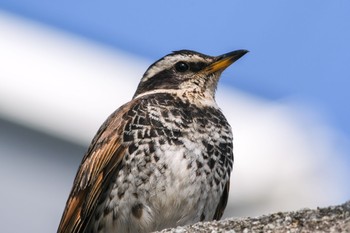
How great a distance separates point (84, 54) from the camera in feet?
55.2

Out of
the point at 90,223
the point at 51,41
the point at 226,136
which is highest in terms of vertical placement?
the point at 51,41

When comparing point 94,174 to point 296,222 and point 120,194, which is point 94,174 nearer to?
point 120,194

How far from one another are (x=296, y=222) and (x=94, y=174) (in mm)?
2399

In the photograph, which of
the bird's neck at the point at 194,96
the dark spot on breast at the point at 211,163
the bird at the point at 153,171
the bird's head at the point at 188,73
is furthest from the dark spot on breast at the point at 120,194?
the bird's head at the point at 188,73

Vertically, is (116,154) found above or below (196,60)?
below

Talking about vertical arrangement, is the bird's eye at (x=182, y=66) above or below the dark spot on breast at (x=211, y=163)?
above

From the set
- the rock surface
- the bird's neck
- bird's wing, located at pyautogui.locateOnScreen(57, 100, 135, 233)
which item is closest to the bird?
bird's wing, located at pyautogui.locateOnScreen(57, 100, 135, 233)

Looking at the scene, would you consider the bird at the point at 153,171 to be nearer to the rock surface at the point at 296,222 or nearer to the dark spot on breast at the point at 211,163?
the dark spot on breast at the point at 211,163

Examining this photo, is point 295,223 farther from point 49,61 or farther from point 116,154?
point 49,61

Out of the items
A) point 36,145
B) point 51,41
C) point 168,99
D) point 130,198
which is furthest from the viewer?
point 51,41

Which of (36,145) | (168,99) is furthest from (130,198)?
(36,145)

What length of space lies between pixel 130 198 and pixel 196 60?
64.0 inches

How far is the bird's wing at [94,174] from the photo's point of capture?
8.73 meters

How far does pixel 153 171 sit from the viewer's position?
8508 millimetres
